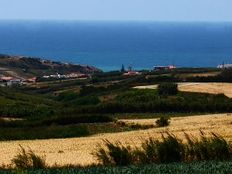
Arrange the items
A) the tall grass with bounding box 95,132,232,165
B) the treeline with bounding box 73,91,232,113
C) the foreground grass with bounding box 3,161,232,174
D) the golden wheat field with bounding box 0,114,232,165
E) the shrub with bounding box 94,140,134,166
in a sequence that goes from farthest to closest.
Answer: the treeline with bounding box 73,91,232,113 < the golden wheat field with bounding box 0,114,232,165 < the tall grass with bounding box 95,132,232,165 < the shrub with bounding box 94,140,134,166 < the foreground grass with bounding box 3,161,232,174

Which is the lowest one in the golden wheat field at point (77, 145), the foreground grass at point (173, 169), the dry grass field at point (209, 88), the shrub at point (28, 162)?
the dry grass field at point (209, 88)

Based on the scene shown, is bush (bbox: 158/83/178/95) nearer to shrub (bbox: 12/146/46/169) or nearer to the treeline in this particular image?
the treeline

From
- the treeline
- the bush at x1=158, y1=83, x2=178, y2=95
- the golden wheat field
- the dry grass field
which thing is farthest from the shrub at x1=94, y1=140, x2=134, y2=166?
the dry grass field

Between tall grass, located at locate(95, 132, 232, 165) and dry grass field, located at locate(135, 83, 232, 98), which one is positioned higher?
tall grass, located at locate(95, 132, 232, 165)

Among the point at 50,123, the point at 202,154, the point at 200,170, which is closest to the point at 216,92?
the point at 50,123

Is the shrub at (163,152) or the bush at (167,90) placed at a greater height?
the shrub at (163,152)

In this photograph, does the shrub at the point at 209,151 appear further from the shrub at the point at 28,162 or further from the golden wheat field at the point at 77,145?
the shrub at the point at 28,162

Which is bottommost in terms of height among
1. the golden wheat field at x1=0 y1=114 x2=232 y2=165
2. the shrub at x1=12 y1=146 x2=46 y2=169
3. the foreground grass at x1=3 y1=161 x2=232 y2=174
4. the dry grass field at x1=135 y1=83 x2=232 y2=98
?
the dry grass field at x1=135 y1=83 x2=232 y2=98

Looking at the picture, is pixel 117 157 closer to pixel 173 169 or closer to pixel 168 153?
pixel 168 153

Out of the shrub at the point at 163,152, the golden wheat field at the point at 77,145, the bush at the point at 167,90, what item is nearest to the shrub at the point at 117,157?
the shrub at the point at 163,152
